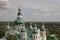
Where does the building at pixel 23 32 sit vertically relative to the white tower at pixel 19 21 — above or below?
below

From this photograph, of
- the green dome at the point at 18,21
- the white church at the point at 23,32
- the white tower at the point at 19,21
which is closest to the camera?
the white church at the point at 23,32

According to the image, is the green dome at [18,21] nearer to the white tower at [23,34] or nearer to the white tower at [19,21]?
the white tower at [19,21]

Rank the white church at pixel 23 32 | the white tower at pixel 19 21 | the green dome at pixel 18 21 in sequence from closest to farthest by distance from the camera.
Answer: the white church at pixel 23 32, the white tower at pixel 19 21, the green dome at pixel 18 21

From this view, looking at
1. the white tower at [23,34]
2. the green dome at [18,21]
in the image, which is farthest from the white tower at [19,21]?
the white tower at [23,34]

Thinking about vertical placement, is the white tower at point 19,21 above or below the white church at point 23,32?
above

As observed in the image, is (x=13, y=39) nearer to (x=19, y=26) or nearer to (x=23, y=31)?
(x=23, y=31)

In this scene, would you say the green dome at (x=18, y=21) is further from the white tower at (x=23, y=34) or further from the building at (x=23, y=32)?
the white tower at (x=23, y=34)

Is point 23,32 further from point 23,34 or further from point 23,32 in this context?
point 23,34

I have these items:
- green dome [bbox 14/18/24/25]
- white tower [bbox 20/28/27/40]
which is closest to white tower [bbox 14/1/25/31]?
green dome [bbox 14/18/24/25]

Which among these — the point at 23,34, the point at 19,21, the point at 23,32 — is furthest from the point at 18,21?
the point at 23,34

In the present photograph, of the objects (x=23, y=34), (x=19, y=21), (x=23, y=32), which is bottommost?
(x=23, y=34)

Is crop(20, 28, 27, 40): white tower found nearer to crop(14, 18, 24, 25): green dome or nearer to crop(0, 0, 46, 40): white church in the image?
crop(0, 0, 46, 40): white church

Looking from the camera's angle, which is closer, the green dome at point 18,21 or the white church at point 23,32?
the white church at point 23,32

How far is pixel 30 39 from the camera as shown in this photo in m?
24.6
